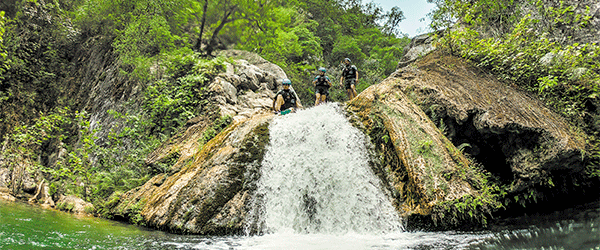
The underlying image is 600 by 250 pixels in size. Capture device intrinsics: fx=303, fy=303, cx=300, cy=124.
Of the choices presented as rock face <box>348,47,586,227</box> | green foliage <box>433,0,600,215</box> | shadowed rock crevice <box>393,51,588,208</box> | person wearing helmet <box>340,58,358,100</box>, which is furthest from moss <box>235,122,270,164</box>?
person wearing helmet <box>340,58,358,100</box>

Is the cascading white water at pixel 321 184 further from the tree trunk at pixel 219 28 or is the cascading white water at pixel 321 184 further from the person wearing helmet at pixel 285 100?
the tree trunk at pixel 219 28

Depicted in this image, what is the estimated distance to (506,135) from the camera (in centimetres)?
772

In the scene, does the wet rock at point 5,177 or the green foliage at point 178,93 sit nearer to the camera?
the wet rock at point 5,177

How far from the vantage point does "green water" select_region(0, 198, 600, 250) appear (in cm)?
394

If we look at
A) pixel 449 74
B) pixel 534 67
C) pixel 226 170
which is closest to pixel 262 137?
pixel 226 170

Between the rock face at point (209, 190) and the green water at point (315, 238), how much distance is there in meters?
0.52

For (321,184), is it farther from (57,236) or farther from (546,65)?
(546,65)

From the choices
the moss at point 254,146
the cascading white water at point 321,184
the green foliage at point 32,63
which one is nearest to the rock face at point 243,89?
the moss at point 254,146

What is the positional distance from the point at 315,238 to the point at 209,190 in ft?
8.95

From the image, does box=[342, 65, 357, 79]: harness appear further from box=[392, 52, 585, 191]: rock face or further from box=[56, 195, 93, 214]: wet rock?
box=[56, 195, 93, 214]: wet rock

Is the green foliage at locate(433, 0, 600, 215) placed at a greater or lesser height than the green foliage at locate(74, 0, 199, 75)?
lesser

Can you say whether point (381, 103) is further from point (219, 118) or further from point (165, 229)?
point (165, 229)

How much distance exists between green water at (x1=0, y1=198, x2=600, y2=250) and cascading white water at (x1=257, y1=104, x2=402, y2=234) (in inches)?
17.9

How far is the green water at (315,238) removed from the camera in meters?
3.94
